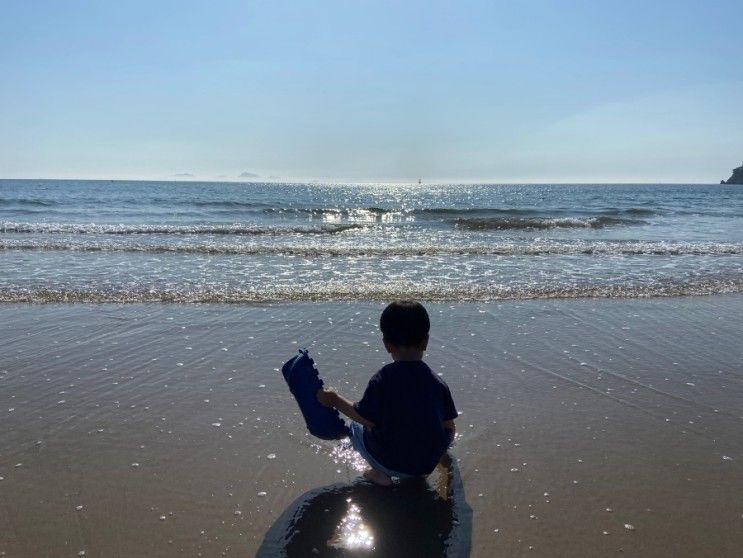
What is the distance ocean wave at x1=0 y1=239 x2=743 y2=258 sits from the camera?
14.8 metres

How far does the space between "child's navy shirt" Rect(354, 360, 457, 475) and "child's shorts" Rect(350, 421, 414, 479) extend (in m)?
0.04

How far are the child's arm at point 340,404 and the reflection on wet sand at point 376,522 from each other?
439 millimetres

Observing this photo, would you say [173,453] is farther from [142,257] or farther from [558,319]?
[142,257]

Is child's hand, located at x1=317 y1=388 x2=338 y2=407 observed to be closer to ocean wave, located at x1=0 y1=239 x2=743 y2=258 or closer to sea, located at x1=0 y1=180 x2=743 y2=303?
sea, located at x1=0 y1=180 x2=743 y2=303

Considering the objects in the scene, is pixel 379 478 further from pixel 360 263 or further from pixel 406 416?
pixel 360 263

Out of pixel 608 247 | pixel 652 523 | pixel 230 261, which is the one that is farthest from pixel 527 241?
pixel 652 523

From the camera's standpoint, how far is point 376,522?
3139 millimetres

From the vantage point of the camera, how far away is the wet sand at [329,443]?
304cm

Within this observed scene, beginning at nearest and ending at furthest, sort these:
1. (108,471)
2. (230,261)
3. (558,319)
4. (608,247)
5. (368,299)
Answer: (108,471) < (558,319) < (368,299) < (230,261) < (608,247)

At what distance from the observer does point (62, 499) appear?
3.30m

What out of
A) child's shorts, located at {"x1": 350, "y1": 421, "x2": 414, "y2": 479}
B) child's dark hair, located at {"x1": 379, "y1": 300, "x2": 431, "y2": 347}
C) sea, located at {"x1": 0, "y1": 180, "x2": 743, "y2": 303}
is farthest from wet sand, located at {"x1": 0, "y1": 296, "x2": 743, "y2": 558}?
sea, located at {"x1": 0, "y1": 180, "x2": 743, "y2": 303}

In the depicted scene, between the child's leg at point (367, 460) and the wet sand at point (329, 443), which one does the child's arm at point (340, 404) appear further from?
the wet sand at point (329, 443)

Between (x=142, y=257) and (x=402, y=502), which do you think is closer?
(x=402, y=502)

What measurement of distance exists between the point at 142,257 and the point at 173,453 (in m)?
10.8
